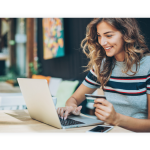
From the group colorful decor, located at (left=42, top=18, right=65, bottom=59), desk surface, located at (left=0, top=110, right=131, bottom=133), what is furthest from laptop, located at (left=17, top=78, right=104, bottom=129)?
colorful decor, located at (left=42, top=18, right=65, bottom=59)

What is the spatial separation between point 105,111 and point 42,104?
31 cm

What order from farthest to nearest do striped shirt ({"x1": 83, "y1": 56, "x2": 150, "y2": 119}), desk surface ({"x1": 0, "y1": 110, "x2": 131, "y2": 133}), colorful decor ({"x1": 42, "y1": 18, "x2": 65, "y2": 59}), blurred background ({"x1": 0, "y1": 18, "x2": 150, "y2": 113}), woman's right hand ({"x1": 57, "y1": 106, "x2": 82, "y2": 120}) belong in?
colorful decor ({"x1": 42, "y1": 18, "x2": 65, "y2": 59}), blurred background ({"x1": 0, "y1": 18, "x2": 150, "y2": 113}), striped shirt ({"x1": 83, "y1": 56, "x2": 150, "y2": 119}), woman's right hand ({"x1": 57, "y1": 106, "x2": 82, "y2": 120}), desk surface ({"x1": 0, "y1": 110, "x2": 131, "y2": 133})

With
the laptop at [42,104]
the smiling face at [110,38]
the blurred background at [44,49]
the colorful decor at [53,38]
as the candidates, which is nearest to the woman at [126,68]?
the smiling face at [110,38]

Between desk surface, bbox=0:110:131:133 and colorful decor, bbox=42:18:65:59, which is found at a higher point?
colorful decor, bbox=42:18:65:59

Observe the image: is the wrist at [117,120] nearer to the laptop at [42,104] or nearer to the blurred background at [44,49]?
the laptop at [42,104]

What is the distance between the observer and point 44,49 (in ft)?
16.1

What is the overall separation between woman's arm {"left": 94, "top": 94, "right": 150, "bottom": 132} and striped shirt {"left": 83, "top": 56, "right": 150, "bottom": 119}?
8.3 inches

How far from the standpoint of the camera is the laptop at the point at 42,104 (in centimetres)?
83

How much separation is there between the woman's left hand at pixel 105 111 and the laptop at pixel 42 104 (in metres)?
0.05

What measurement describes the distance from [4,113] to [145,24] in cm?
158

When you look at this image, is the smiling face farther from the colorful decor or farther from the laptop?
the colorful decor

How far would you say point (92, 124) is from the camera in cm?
90

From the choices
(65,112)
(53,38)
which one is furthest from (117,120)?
(53,38)

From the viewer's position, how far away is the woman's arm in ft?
2.91
